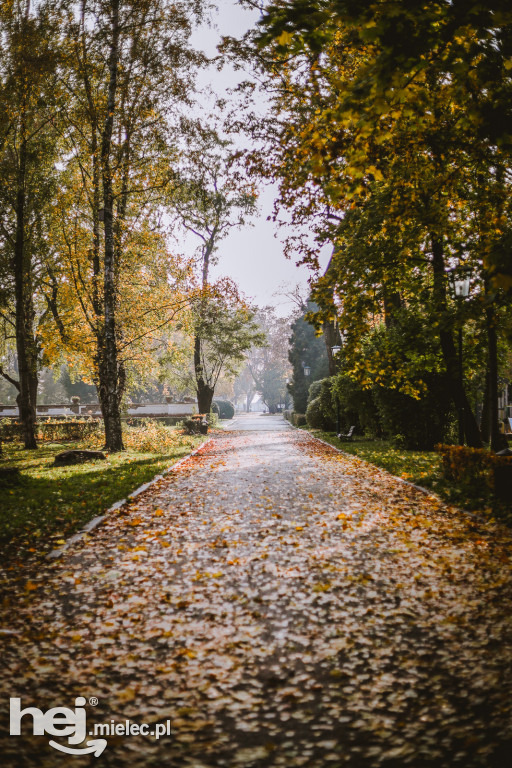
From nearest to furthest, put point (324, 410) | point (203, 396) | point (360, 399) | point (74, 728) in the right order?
1. point (74, 728)
2. point (360, 399)
3. point (324, 410)
4. point (203, 396)

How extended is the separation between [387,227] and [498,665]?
7.59m

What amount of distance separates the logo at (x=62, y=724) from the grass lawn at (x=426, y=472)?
5666 mm

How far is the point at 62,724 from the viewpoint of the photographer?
9.05 feet

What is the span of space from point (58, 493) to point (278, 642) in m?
6.44

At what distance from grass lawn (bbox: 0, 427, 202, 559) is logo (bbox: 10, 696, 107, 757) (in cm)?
314

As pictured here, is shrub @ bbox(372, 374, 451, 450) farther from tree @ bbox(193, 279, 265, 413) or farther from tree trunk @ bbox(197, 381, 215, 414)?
tree trunk @ bbox(197, 381, 215, 414)

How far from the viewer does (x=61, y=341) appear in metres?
20.7

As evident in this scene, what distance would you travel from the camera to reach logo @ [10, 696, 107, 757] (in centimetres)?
260

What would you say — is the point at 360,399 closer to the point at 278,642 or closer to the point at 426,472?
the point at 426,472

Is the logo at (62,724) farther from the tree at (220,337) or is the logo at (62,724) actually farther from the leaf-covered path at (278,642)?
the tree at (220,337)

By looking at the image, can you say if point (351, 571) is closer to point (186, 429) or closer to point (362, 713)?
point (362, 713)

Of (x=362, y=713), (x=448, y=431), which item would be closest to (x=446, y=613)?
(x=362, y=713)

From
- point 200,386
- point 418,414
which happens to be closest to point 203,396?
point 200,386

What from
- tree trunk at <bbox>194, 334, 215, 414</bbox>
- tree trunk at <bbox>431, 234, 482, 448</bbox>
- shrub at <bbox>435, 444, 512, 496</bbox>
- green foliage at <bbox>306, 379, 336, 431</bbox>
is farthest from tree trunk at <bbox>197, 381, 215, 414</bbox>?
shrub at <bbox>435, 444, 512, 496</bbox>
